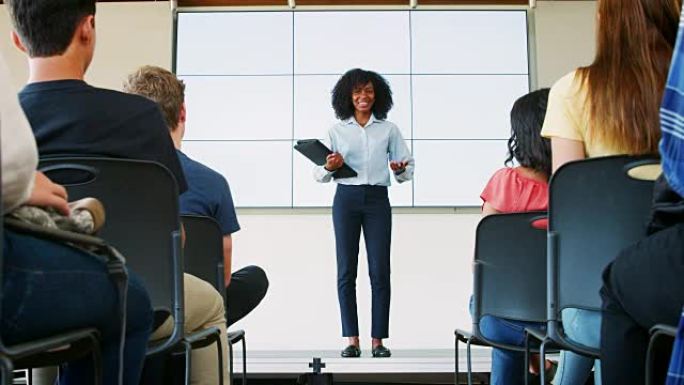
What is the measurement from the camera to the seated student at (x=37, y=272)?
0.98 metres

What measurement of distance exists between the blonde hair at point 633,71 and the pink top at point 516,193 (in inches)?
33.1

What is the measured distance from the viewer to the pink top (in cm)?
259

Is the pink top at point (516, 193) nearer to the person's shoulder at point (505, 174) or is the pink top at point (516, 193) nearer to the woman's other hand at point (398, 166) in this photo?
the person's shoulder at point (505, 174)

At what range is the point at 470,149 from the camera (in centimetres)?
601

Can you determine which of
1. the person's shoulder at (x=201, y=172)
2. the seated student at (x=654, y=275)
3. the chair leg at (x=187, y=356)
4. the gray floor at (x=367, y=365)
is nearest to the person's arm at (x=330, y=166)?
the gray floor at (x=367, y=365)

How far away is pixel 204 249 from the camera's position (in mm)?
2207

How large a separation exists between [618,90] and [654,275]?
0.63m

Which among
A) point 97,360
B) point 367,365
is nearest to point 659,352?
point 97,360

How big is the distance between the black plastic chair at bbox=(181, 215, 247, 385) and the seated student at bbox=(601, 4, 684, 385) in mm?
1116

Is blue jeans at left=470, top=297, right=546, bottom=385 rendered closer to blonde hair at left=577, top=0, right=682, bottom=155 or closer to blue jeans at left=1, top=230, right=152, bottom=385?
blonde hair at left=577, top=0, right=682, bottom=155

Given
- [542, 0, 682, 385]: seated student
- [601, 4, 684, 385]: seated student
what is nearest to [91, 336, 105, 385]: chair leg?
[601, 4, 684, 385]: seated student

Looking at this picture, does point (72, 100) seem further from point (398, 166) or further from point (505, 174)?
point (398, 166)

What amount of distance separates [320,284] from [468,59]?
6.39ft

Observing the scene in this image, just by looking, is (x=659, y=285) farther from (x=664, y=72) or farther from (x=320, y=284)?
(x=320, y=284)
